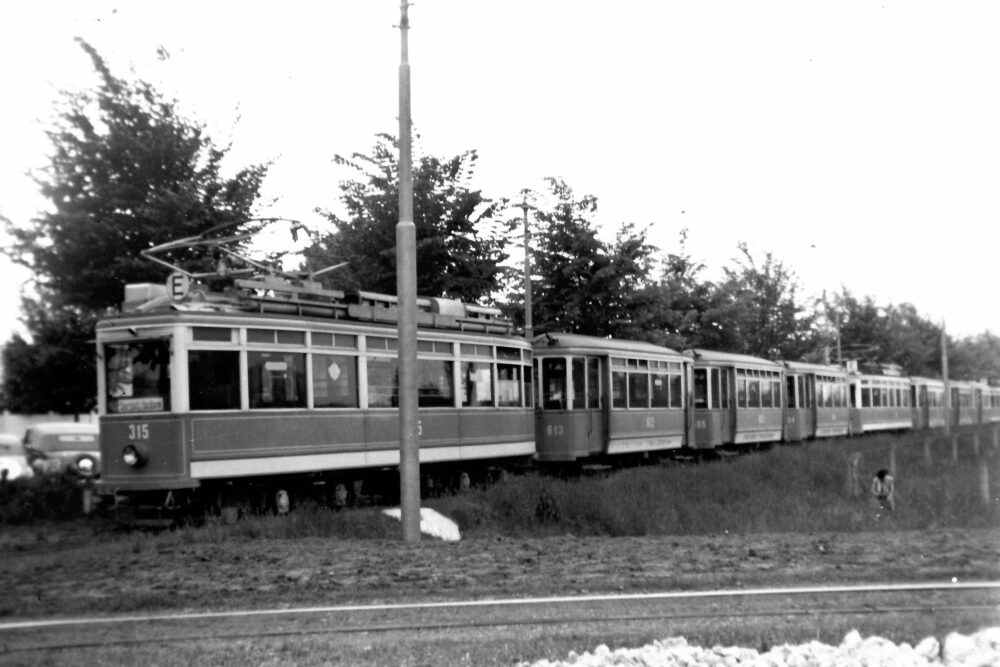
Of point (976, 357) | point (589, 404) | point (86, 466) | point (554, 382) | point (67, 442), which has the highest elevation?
point (976, 357)

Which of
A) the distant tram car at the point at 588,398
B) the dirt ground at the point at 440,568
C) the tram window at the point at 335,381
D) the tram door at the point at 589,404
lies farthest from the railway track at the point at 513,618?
the tram door at the point at 589,404

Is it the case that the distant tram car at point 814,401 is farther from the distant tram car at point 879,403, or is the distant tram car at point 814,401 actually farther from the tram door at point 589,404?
the tram door at point 589,404

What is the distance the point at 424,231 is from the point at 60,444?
799 centimetres

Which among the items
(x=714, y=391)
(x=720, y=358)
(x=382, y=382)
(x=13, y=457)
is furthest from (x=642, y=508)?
(x=720, y=358)

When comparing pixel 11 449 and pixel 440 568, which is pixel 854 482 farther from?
pixel 11 449

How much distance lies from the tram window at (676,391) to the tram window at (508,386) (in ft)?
22.1

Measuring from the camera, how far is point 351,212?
71.1ft

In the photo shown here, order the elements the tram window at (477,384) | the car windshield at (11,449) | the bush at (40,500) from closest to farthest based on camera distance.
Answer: the bush at (40,500), the car windshield at (11,449), the tram window at (477,384)

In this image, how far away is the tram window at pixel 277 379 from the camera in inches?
590

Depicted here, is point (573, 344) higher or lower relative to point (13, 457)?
higher

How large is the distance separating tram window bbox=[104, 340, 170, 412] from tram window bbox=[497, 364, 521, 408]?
742cm

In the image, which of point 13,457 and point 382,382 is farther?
point 13,457

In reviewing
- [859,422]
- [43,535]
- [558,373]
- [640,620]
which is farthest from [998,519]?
[859,422]

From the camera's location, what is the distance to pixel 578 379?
75.2 ft
